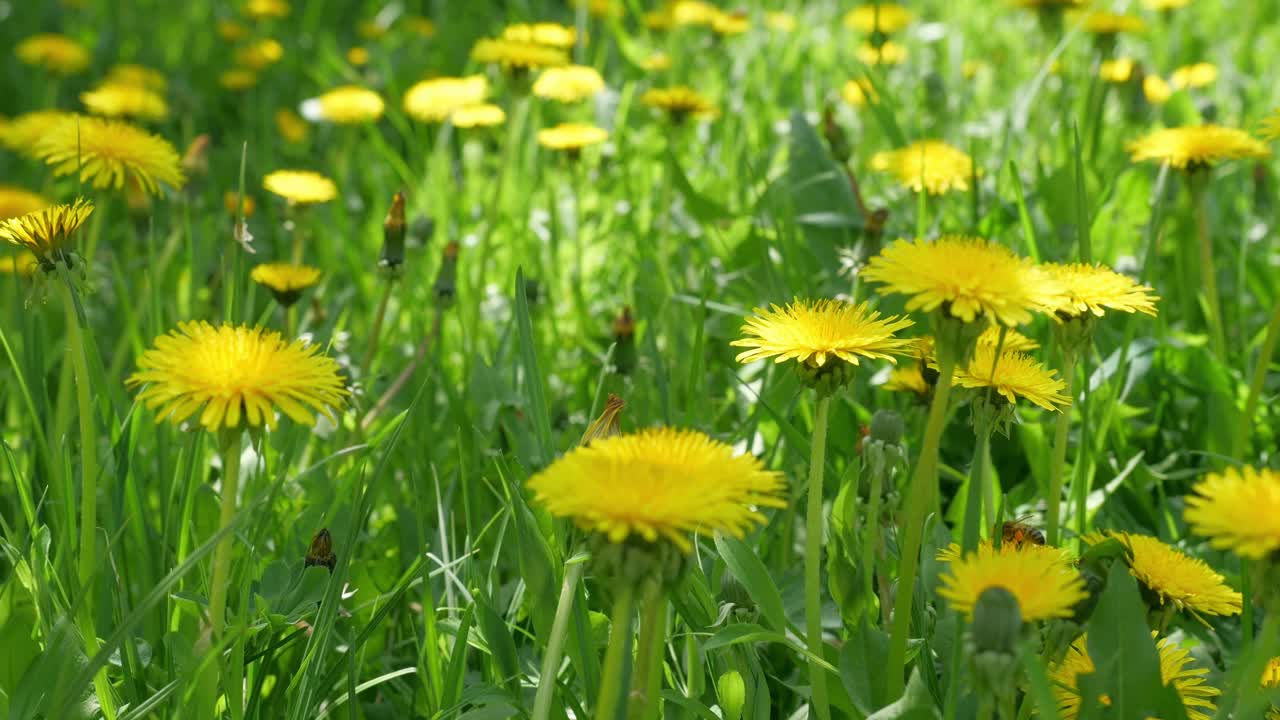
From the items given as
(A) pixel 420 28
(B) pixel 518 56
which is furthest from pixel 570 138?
(A) pixel 420 28

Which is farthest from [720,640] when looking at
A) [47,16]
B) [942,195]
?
[47,16]

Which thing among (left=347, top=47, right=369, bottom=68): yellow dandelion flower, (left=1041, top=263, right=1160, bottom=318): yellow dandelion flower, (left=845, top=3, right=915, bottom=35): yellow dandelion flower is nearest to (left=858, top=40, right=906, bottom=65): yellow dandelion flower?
(left=845, top=3, right=915, bottom=35): yellow dandelion flower

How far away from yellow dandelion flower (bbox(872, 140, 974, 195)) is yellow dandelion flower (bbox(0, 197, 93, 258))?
116cm

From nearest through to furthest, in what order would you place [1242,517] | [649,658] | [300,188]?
1. [1242,517]
2. [649,658]
3. [300,188]

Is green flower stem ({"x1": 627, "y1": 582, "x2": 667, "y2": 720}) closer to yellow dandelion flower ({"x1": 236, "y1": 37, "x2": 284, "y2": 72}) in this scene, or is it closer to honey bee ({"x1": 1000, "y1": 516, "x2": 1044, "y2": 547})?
honey bee ({"x1": 1000, "y1": 516, "x2": 1044, "y2": 547})

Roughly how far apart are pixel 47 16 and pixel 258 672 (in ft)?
11.5

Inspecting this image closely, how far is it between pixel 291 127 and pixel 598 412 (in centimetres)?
197

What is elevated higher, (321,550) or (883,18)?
(883,18)

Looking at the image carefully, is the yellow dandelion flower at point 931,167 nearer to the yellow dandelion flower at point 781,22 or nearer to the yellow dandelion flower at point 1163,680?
the yellow dandelion flower at point 1163,680

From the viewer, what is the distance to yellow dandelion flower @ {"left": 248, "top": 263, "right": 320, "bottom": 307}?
1.49m

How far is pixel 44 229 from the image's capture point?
1036mm

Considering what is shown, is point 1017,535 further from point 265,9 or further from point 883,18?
point 265,9

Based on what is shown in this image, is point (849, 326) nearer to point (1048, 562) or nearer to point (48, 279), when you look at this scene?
point (1048, 562)

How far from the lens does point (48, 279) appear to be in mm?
1050
